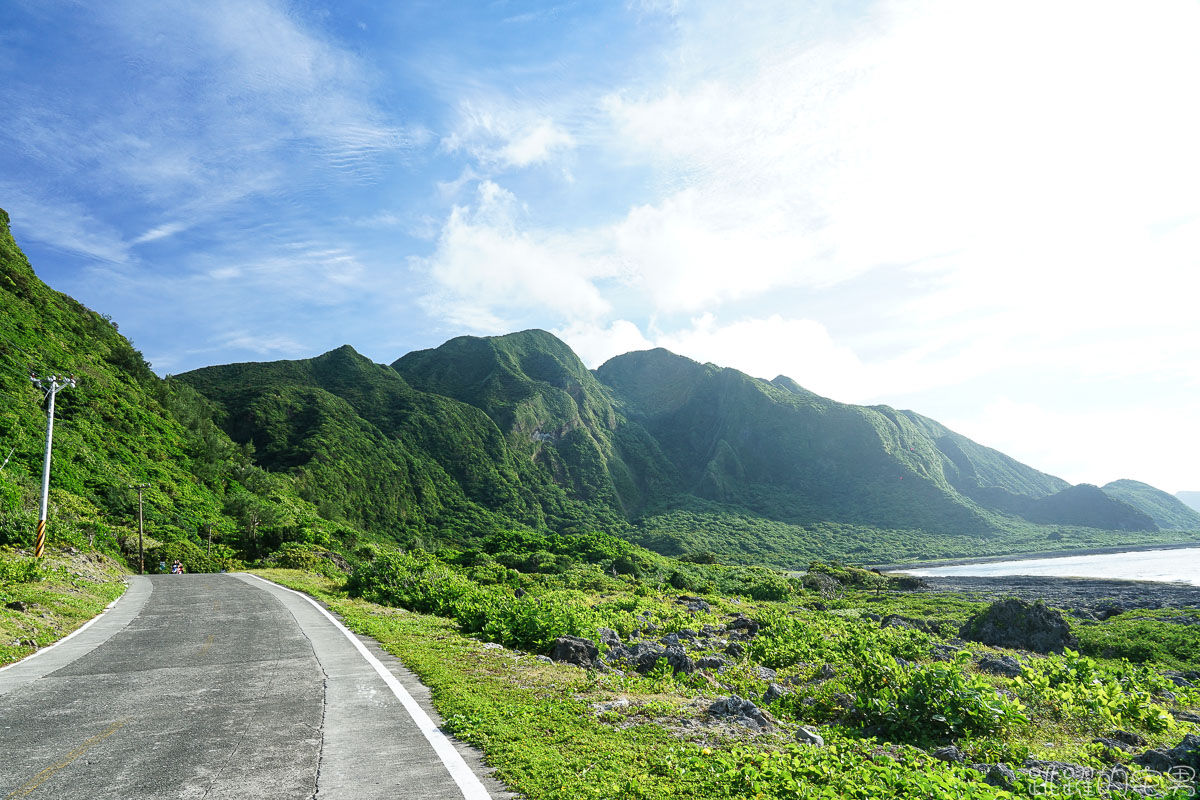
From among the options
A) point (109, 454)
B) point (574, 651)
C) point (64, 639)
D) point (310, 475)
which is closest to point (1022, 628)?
point (574, 651)

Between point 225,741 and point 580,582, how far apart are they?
44.8 m

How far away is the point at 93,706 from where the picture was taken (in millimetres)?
8914

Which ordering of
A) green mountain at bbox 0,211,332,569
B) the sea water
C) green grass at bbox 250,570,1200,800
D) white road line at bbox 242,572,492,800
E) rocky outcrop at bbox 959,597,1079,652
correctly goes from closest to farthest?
1. white road line at bbox 242,572,492,800
2. green grass at bbox 250,570,1200,800
3. rocky outcrop at bbox 959,597,1079,652
4. green mountain at bbox 0,211,332,569
5. the sea water

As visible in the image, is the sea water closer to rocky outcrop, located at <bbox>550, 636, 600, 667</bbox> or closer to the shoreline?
the shoreline

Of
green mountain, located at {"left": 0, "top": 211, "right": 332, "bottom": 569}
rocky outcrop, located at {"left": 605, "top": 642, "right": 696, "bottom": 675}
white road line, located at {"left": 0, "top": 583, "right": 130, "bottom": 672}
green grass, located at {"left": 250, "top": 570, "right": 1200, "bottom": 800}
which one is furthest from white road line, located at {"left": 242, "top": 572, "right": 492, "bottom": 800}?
green mountain, located at {"left": 0, "top": 211, "right": 332, "bottom": 569}

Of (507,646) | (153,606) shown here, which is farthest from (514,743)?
(153,606)

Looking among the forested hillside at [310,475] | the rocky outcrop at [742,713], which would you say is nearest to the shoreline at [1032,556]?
the forested hillside at [310,475]

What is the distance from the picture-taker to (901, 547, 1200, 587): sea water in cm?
9300

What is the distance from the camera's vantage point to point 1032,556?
156 meters

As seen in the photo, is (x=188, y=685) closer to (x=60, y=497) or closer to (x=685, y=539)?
(x=60, y=497)

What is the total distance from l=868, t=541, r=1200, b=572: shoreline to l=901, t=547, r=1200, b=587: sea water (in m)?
2.99

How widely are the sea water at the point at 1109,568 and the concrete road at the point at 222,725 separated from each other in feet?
355

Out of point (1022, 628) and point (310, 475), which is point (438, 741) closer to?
point (1022, 628)

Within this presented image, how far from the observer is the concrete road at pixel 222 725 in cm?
602
